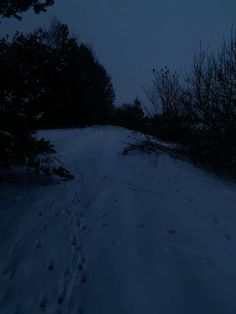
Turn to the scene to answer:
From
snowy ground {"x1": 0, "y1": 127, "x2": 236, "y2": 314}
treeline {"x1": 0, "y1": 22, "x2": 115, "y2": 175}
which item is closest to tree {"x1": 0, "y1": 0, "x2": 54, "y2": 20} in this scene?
treeline {"x1": 0, "y1": 22, "x2": 115, "y2": 175}

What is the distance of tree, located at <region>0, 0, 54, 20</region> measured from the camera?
7.50 m

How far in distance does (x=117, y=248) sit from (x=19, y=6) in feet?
19.4

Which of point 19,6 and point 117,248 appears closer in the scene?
point 117,248

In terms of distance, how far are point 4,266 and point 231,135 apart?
8.63 m

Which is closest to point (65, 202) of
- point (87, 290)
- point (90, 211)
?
point (90, 211)

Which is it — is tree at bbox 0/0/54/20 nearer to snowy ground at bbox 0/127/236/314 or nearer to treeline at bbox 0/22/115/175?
treeline at bbox 0/22/115/175

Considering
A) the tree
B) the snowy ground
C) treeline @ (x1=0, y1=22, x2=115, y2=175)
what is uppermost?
the tree

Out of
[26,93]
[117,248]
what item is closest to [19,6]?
[26,93]

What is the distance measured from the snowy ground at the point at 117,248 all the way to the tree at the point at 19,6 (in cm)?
419

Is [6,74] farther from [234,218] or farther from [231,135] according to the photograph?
[231,135]

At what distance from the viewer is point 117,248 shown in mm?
5145

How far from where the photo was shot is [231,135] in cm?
1102

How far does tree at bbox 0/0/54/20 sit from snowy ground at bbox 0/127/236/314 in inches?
165

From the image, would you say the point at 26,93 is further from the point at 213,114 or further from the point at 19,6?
the point at 213,114
